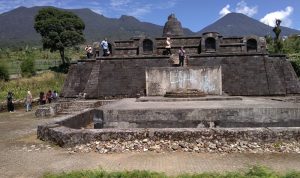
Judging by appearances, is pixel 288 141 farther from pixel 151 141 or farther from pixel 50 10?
pixel 50 10

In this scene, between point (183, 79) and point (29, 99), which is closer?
point (183, 79)

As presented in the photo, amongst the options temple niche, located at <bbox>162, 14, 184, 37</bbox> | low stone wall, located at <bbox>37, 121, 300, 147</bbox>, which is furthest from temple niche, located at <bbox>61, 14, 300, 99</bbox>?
low stone wall, located at <bbox>37, 121, 300, 147</bbox>

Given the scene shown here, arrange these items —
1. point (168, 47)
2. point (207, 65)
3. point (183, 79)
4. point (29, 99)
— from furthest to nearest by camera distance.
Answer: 1. point (168, 47)
2. point (29, 99)
3. point (207, 65)
4. point (183, 79)

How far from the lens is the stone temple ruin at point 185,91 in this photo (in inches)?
396

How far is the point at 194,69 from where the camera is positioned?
17297mm

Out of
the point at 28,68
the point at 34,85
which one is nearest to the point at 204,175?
the point at 34,85

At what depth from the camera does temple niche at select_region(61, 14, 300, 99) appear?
17406 millimetres

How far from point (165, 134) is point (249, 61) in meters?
11.9

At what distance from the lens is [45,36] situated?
53.0m

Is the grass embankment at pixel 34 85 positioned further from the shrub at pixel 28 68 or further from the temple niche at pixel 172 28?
the temple niche at pixel 172 28

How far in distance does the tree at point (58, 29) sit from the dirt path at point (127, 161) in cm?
4344

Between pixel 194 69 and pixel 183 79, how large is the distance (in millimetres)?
657

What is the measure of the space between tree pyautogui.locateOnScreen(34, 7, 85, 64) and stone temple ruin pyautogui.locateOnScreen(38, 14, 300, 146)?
29.3 meters

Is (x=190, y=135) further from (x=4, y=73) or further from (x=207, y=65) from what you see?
(x=4, y=73)
